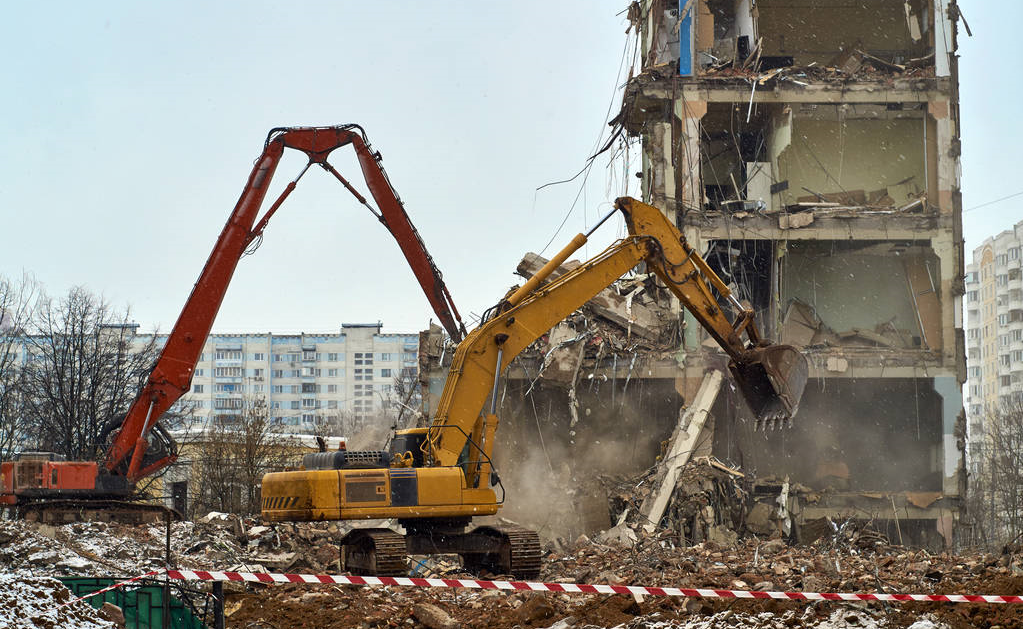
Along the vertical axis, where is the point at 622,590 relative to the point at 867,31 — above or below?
below

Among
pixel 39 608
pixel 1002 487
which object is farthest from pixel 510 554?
pixel 1002 487

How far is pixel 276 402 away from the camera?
9788 cm

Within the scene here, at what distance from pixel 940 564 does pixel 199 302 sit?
10778 millimetres

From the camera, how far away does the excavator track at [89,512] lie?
56.2ft

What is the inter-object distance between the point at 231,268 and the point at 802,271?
12854 mm

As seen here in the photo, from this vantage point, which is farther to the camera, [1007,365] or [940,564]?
[1007,365]

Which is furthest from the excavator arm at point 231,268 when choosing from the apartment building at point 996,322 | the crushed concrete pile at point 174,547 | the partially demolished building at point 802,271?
the apartment building at point 996,322

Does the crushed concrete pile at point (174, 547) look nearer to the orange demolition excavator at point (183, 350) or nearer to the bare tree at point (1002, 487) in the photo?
the orange demolition excavator at point (183, 350)

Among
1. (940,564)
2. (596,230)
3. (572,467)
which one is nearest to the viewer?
(940,564)

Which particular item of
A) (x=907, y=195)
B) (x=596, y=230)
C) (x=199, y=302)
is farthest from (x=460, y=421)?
(x=907, y=195)

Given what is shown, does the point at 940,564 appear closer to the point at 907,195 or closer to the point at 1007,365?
the point at 907,195

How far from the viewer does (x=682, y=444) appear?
19.2 meters

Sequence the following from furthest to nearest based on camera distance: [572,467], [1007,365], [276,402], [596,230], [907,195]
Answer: [276,402]
[1007,365]
[907,195]
[572,467]
[596,230]

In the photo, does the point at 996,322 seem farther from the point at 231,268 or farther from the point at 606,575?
the point at 606,575
